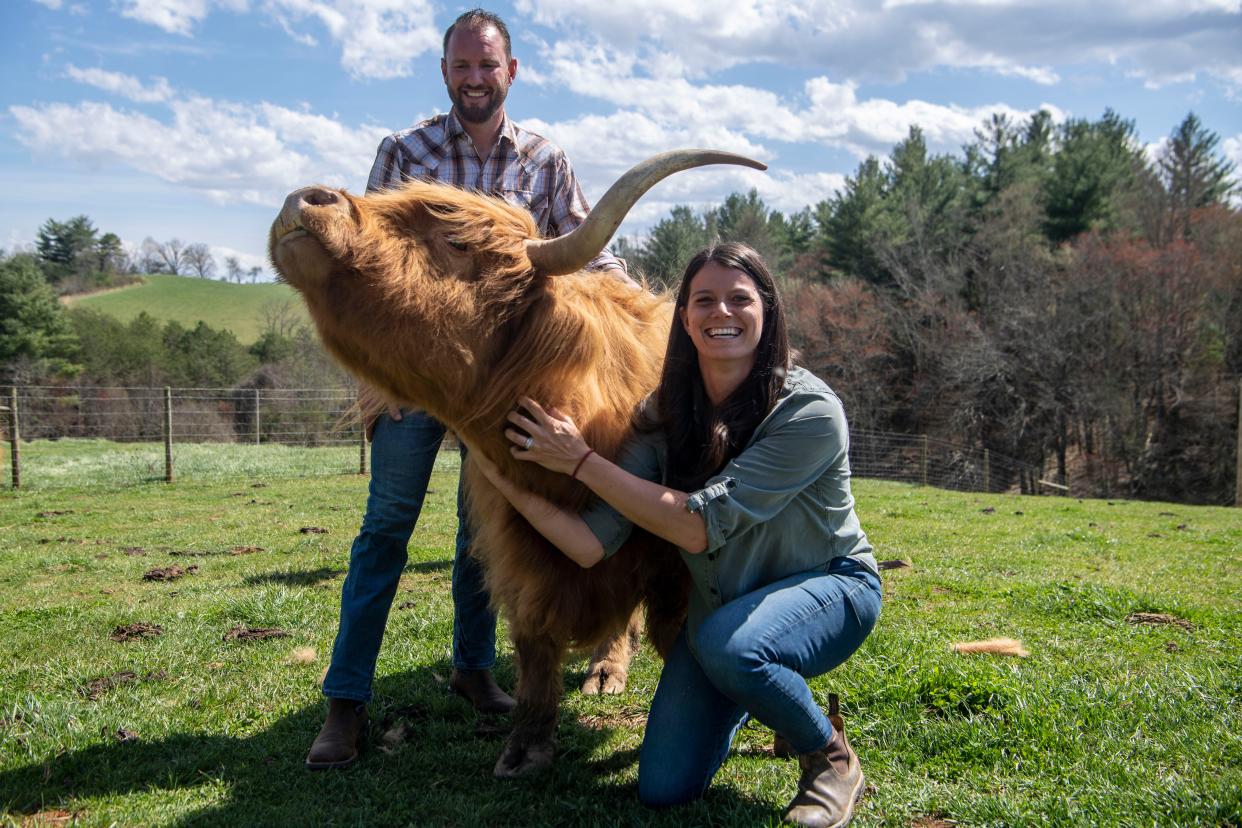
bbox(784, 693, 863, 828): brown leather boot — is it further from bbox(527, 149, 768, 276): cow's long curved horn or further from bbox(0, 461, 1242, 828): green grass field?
bbox(527, 149, 768, 276): cow's long curved horn

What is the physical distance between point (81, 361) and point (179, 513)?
3792 centimetres

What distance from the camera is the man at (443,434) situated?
11.7 ft

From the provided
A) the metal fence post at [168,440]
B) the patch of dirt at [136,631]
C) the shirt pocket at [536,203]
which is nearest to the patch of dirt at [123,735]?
the patch of dirt at [136,631]

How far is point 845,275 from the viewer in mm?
38906

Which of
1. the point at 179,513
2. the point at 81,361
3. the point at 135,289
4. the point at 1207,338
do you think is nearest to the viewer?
the point at 179,513

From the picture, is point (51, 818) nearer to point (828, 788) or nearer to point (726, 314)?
point (828, 788)

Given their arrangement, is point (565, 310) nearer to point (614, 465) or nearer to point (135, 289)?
point (614, 465)

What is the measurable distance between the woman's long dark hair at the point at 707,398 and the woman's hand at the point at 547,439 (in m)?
0.41


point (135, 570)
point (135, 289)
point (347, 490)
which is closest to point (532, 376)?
point (135, 570)

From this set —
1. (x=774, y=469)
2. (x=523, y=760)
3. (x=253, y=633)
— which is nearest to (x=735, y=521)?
(x=774, y=469)

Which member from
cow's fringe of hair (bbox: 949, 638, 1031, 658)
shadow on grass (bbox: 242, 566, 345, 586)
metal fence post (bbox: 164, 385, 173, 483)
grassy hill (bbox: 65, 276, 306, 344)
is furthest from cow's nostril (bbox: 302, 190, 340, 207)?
grassy hill (bbox: 65, 276, 306, 344)

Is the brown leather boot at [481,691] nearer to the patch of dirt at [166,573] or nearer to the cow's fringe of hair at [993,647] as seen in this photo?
the cow's fringe of hair at [993,647]

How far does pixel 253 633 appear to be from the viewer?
16.6 ft

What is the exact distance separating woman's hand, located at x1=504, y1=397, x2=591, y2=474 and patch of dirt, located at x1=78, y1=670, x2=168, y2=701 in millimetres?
2605
